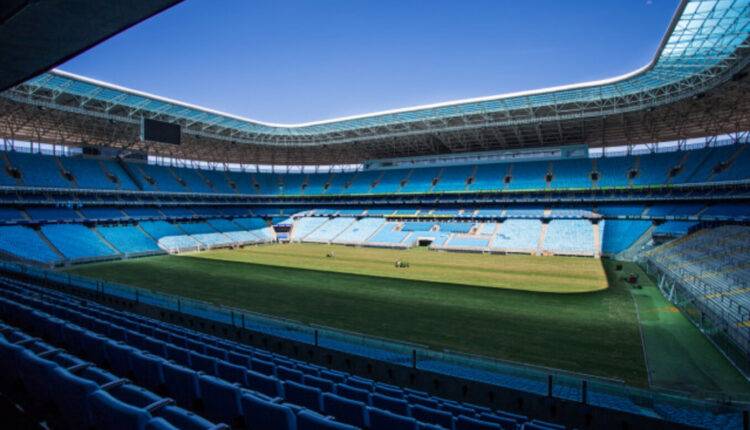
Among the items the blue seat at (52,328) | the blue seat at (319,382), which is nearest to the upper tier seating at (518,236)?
the blue seat at (319,382)

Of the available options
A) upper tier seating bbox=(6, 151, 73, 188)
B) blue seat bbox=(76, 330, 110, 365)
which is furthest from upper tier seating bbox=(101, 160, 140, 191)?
blue seat bbox=(76, 330, 110, 365)

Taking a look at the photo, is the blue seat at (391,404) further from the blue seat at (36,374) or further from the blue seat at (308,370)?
the blue seat at (36,374)

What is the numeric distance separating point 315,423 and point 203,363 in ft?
12.5

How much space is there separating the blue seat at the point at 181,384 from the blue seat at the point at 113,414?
1449mm

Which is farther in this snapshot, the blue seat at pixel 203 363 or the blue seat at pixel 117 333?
the blue seat at pixel 117 333

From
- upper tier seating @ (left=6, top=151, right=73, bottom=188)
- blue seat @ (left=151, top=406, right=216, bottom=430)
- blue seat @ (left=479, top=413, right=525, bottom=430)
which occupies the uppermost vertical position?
upper tier seating @ (left=6, top=151, right=73, bottom=188)

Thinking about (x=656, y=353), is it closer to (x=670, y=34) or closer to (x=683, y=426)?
Result: (x=683, y=426)

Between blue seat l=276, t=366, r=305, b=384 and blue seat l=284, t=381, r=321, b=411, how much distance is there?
1.03 metres

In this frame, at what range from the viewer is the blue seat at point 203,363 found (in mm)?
6324

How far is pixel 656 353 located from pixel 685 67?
24.3 m

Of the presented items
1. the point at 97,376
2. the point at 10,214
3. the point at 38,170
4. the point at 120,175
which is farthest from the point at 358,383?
the point at 120,175

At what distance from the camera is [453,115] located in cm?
4106

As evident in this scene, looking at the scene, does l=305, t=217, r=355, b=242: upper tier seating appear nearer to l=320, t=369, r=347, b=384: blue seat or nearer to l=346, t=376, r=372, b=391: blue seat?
l=320, t=369, r=347, b=384: blue seat

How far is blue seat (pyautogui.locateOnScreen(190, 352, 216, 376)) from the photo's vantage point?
6324 millimetres
